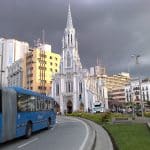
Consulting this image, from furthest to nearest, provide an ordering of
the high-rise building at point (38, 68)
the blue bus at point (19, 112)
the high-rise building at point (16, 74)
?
the high-rise building at point (16, 74) → the high-rise building at point (38, 68) → the blue bus at point (19, 112)

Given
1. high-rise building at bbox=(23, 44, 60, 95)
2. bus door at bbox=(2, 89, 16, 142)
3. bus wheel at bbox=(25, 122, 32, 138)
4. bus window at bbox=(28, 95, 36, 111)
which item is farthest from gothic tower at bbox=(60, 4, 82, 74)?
bus door at bbox=(2, 89, 16, 142)

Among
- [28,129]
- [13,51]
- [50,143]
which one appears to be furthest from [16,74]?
[50,143]

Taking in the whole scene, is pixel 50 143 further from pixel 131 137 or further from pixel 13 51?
pixel 13 51

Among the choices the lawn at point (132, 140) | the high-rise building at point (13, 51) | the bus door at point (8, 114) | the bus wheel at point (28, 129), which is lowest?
the lawn at point (132, 140)

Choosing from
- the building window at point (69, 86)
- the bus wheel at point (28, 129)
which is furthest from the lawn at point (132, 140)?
the building window at point (69, 86)

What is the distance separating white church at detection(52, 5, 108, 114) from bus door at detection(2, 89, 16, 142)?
87.6m

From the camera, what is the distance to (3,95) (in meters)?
17.2

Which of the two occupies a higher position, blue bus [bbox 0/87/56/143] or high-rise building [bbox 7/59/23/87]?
high-rise building [bbox 7/59/23/87]

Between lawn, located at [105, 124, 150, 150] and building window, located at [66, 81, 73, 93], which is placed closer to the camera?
lawn, located at [105, 124, 150, 150]

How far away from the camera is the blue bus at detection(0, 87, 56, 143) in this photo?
17.1 meters

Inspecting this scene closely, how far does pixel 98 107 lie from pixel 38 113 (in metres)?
72.4

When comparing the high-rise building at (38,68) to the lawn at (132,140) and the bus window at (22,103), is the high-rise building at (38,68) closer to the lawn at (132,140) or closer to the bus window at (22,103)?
the lawn at (132,140)

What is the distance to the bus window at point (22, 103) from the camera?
19.4 m

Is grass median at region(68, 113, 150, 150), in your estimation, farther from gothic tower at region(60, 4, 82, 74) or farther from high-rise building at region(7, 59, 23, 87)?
high-rise building at region(7, 59, 23, 87)
